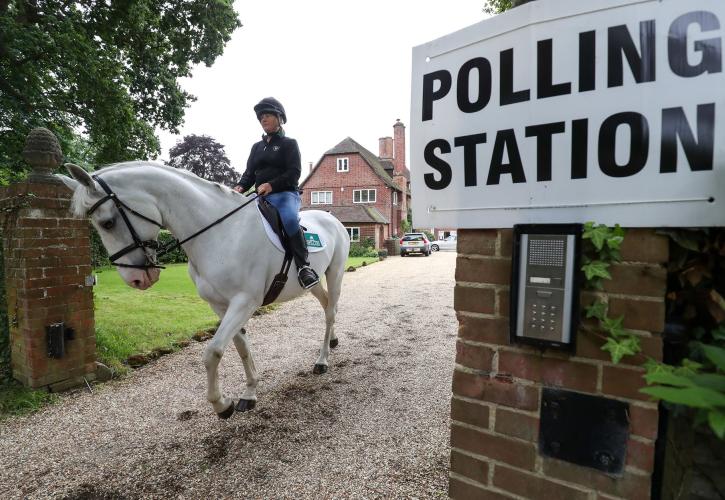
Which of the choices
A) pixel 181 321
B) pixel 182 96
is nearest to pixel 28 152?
pixel 181 321

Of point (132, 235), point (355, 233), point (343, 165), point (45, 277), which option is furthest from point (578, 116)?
point (343, 165)

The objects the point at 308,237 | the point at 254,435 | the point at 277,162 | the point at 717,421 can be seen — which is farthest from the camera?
the point at 308,237

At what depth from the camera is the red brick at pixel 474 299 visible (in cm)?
138

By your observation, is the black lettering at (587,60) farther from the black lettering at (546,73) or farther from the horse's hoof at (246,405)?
the horse's hoof at (246,405)

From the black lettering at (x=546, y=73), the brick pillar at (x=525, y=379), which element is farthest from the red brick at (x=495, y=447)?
the black lettering at (x=546, y=73)

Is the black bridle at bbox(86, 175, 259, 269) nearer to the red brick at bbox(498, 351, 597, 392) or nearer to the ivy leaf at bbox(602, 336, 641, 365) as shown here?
the red brick at bbox(498, 351, 597, 392)

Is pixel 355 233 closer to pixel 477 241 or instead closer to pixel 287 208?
pixel 287 208

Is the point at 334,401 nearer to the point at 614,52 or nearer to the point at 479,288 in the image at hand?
the point at 479,288

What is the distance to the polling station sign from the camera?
1048 mm

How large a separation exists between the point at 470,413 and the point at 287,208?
2.72 m

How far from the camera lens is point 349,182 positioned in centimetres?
3444

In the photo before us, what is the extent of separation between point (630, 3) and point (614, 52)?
0.15 metres

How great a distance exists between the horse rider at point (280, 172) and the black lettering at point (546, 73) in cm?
267

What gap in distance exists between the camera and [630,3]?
1129 millimetres
